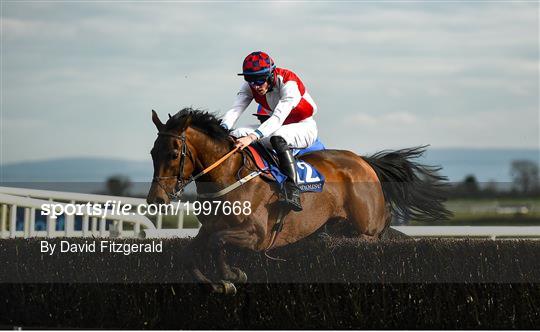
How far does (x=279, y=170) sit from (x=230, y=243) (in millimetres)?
843

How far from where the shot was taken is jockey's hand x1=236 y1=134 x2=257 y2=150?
7.92m

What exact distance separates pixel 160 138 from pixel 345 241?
1.68 meters

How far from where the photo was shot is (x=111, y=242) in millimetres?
8148

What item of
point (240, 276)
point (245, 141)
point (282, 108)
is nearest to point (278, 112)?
point (282, 108)

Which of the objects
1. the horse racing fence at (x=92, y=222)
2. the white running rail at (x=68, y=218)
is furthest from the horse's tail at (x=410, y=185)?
the white running rail at (x=68, y=218)

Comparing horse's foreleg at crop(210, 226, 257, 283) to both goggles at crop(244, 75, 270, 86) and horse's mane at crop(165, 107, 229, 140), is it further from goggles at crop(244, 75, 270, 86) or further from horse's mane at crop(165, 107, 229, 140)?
goggles at crop(244, 75, 270, 86)

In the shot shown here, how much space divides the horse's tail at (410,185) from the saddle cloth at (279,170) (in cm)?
138

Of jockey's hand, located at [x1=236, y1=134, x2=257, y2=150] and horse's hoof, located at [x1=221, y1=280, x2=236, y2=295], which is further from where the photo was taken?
jockey's hand, located at [x1=236, y1=134, x2=257, y2=150]

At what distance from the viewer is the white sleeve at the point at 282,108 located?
316 inches

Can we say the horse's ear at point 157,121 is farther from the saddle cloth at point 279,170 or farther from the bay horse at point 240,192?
the saddle cloth at point 279,170

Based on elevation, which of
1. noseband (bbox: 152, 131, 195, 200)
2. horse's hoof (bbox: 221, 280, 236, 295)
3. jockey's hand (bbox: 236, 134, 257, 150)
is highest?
jockey's hand (bbox: 236, 134, 257, 150)

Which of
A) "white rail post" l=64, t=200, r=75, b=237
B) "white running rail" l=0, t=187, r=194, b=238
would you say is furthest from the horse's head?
"white rail post" l=64, t=200, r=75, b=237

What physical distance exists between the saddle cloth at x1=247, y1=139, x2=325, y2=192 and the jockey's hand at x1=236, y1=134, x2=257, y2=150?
7.4 inches

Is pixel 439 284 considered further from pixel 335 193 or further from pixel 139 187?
pixel 139 187
